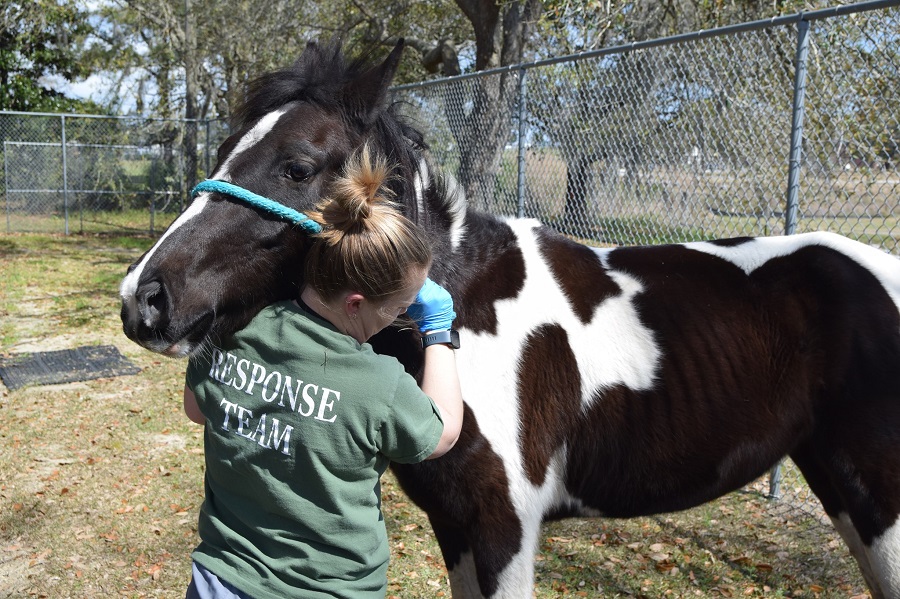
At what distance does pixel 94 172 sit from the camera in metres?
14.7

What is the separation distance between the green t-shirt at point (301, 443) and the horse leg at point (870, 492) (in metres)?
1.29

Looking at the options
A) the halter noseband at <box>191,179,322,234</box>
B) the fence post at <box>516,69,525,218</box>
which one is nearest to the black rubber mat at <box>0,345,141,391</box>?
the fence post at <box>516,69,525,218</box>

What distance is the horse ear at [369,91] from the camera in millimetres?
1913

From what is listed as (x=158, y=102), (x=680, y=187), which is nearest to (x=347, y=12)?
(x=158, y=102)

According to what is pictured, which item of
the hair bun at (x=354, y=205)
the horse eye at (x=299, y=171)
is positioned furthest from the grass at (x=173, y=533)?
the hair bun at (x=354, y=205)

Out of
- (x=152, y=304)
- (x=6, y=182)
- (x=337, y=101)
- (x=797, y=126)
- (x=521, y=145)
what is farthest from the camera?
(x=6, y=182)

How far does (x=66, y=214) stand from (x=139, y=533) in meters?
12.6

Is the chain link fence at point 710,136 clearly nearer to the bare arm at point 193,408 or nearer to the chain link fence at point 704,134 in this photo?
the chain link fence at point 704,134

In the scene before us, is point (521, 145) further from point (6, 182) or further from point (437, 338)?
point (6, 182)

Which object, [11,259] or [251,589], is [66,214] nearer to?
[11,259]

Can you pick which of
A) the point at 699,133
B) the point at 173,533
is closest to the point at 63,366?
the point at 173,533

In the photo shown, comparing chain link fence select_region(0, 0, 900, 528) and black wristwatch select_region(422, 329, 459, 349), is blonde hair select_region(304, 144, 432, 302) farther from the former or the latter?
chain link fence select_region(0, 0, 900, 528)

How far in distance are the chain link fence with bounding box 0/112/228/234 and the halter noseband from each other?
501 inches

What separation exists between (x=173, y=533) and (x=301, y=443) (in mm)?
2751
